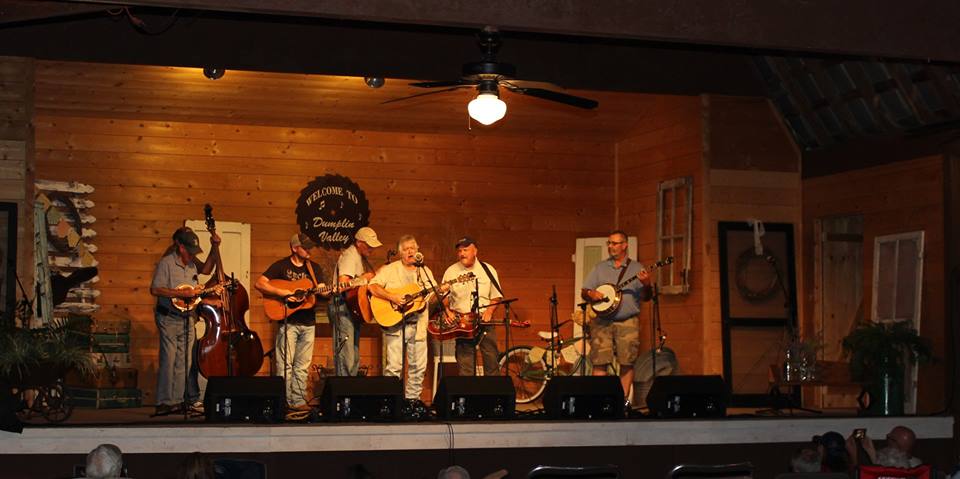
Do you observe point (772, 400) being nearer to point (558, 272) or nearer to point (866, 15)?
point (558, 272)

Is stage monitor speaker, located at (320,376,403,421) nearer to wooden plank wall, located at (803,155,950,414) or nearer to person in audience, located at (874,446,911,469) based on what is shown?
person in audience, located at (874,446,911,469)

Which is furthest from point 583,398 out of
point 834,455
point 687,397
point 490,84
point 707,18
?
point 707,18

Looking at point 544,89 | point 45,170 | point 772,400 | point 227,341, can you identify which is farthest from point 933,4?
point 45,170

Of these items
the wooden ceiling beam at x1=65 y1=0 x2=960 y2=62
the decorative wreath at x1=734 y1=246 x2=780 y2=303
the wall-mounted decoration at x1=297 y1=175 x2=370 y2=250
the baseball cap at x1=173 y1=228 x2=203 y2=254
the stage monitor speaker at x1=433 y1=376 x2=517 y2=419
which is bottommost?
the stage monitor speaker at x1=433 y1=376 x2=517 y2=419

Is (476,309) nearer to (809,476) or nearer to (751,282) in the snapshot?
(751,282)

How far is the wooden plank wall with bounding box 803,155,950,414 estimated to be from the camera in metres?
10.9

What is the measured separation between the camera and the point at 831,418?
965 centimetres

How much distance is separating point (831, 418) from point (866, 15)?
13.2 ft

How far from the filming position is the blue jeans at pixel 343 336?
11312 mm

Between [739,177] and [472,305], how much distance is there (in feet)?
9.93

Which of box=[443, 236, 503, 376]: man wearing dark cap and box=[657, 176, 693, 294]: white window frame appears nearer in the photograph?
box=[443, 236, 503, 376]: man wearing dark cap

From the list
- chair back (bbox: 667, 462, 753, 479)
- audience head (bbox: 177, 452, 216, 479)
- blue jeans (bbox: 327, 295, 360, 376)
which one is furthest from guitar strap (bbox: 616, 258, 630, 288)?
audience head (bbox: 177, 452, 216, 479)

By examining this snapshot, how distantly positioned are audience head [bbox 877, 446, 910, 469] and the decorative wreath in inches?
201

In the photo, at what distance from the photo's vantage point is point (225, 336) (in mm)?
10016
